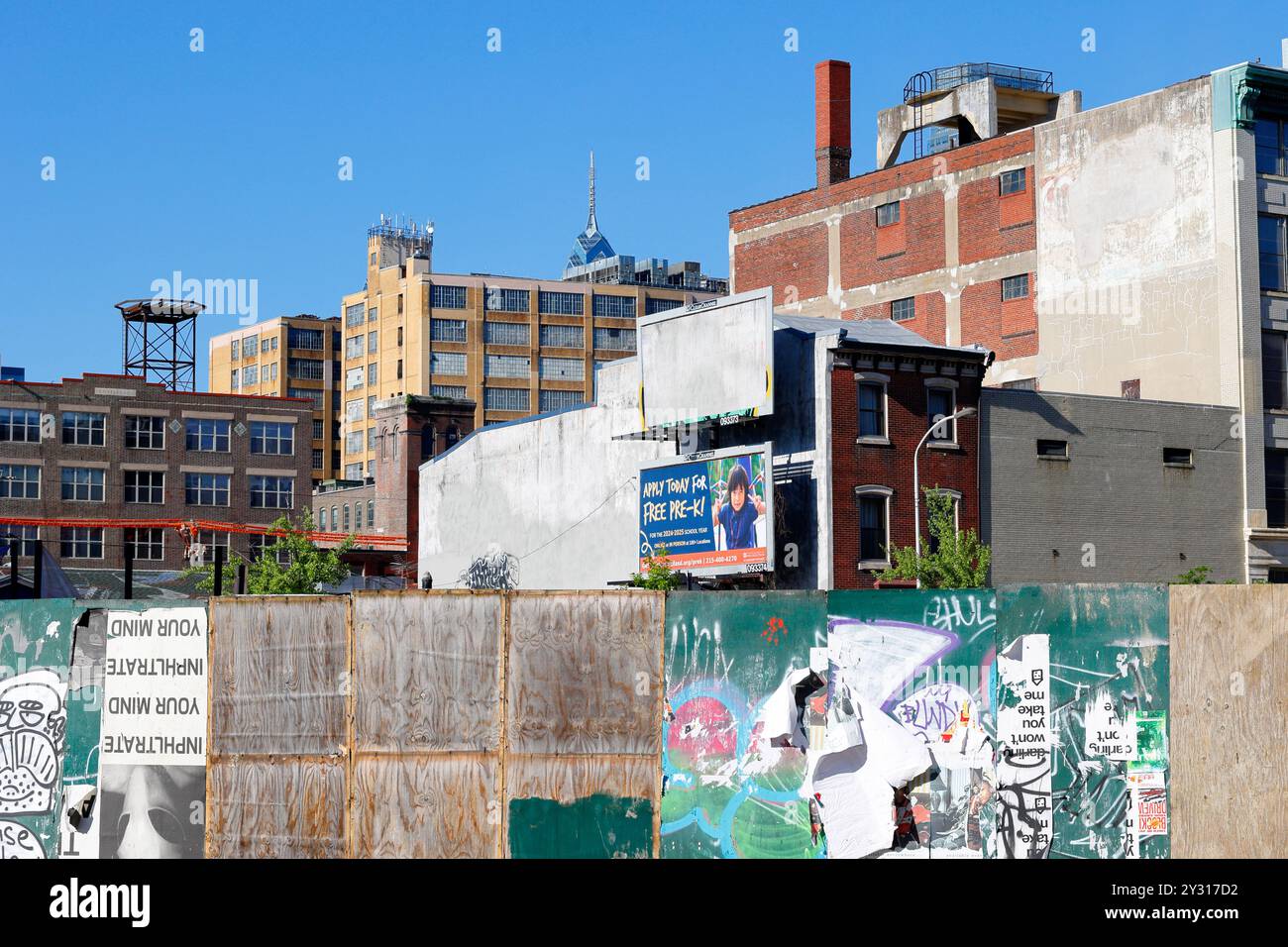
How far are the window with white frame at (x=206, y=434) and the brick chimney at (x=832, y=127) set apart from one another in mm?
47716

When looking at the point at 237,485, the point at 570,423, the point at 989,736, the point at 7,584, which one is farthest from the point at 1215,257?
the point at 237,485

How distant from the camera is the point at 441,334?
150750 mm

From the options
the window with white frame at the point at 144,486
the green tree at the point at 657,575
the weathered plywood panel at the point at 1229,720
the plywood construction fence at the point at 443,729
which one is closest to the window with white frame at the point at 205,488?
the window with white frame at the point at 144,486

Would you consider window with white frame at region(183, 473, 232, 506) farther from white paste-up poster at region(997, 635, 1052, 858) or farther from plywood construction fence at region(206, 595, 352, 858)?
white paste-up poster at region(997, 635, 1052, 858)

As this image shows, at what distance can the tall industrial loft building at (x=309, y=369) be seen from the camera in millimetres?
169875

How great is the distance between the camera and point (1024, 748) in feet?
52.6

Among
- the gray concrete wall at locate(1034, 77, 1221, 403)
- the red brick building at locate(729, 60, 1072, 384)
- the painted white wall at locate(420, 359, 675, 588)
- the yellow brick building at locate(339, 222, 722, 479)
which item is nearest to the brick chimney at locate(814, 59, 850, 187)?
the red brick building at locate(729, 60, 1072, 384)

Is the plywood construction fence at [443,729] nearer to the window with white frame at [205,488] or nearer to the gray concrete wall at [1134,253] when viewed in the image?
the gray concrete wall at [1134,253]

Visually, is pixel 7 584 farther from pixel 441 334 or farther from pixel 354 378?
pixel 354 378

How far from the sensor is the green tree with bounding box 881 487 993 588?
4753cm

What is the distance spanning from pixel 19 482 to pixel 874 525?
67.4 meters

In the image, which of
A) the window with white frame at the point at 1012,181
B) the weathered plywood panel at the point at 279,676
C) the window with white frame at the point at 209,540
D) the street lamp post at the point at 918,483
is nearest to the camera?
the weathered plywood panel at the point at 279,676

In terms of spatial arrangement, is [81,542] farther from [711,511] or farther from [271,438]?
[711,511]
